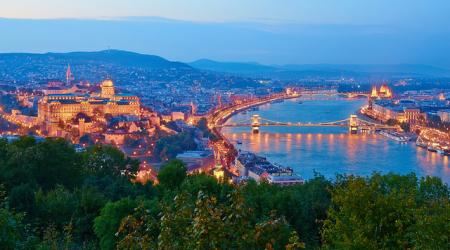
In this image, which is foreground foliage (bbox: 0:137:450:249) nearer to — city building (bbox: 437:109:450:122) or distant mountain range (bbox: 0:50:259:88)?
city building (bbox: 437:109:450:122)

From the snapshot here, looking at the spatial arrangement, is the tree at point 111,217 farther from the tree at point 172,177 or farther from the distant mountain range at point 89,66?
the distant mountain range at point 89,66

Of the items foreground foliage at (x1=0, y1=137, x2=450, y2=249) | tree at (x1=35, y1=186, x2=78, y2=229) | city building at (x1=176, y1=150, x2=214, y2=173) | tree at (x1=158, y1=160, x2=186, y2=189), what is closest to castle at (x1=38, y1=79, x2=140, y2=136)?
city building at (x1=176, y1=150, x2=214, y2=173)

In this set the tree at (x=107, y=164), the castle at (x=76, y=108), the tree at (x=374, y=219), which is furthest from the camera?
the castle at (x=76, y=108)

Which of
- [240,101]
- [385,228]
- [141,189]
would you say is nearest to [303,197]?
[141,189]

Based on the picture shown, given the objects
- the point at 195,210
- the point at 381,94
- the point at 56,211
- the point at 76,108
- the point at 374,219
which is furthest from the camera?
the point at 381,94

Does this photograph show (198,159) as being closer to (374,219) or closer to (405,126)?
(374,219)

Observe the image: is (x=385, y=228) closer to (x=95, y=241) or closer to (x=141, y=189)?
(x=95, y=241)

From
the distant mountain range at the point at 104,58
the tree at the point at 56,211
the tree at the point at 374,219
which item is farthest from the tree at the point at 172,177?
the distant mountain range at the point at 104,58

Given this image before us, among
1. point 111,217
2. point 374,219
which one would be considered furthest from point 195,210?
point 111,217
